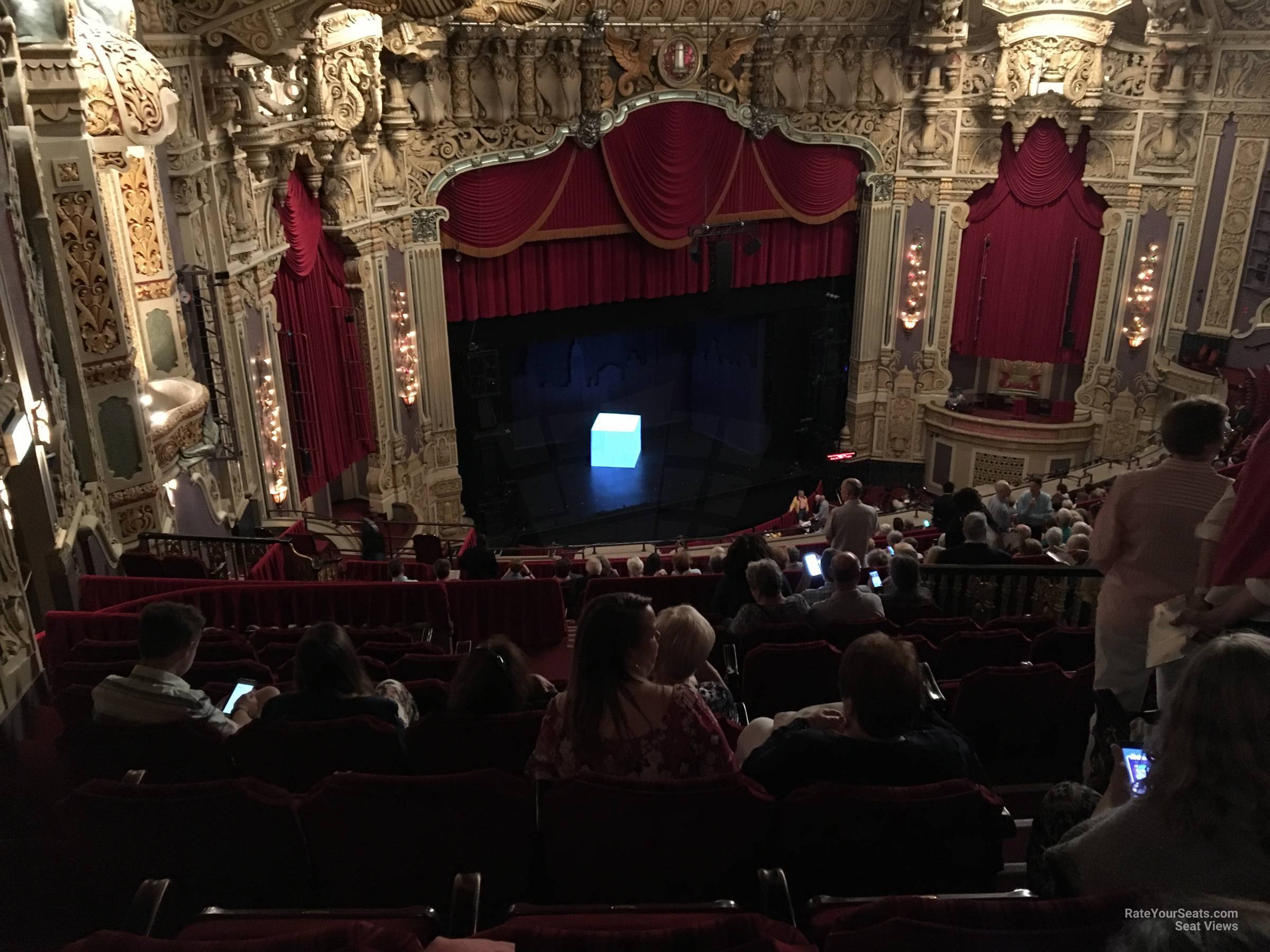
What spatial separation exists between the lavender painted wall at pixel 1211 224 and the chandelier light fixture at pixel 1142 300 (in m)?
0.54

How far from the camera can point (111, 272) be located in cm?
634

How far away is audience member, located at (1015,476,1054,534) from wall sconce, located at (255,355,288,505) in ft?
23.2

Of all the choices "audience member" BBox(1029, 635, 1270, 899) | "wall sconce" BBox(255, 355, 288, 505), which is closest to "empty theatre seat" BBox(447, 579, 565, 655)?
"wall sconce" BBox(255, 355, 288, 505)

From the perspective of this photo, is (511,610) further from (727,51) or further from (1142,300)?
(1142,300)

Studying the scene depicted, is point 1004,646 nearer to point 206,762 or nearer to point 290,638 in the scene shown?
point 206,762

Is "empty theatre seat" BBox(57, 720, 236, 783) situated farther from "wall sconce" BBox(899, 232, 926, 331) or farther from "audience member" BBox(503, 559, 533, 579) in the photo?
"wall sconce" BBox(899, 232, 926, 331)

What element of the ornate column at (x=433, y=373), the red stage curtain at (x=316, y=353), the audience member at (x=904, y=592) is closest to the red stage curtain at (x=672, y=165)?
the ornate column at (x=433, y=373)

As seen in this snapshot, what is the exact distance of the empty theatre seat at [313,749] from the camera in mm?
3010

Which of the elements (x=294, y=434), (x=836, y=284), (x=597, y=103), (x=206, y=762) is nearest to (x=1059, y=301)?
(x=836, y=284)

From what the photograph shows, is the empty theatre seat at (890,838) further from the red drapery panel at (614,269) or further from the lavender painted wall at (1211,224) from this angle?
the lavender painted wall at (1211,224)

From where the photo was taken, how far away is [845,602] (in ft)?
15.1

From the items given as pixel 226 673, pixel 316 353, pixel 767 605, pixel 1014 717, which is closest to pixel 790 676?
pixel 767 605

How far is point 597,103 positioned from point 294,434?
5.57 m

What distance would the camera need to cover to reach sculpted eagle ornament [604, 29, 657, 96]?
12.5 m
